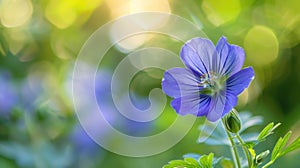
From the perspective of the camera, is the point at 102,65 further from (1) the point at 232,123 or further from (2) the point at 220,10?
(1) the point at 232,123

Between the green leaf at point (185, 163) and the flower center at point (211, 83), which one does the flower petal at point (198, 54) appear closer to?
the flower center at point (211, 83)

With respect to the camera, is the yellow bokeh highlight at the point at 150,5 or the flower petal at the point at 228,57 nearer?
the flower petal at the point at 228,57

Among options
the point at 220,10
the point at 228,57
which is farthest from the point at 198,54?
the point at 220,10

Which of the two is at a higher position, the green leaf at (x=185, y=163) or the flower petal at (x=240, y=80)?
the flower petal at (x=240, y=80)

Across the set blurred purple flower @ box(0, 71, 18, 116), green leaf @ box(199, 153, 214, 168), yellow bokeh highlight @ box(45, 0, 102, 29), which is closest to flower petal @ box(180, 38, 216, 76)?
green leaf @ box(199, 153, 214, 168)

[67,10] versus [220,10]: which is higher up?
[67,10]

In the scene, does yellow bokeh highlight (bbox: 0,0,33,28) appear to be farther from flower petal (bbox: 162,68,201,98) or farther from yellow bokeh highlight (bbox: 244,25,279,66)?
flower petal (bbox: 162,68,201,98)

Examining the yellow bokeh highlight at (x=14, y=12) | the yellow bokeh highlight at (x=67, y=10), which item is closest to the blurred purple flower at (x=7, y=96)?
the yellow bokeh highlight at (x=14, y=12)
